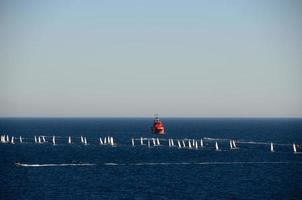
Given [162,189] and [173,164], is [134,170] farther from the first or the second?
[162,189]

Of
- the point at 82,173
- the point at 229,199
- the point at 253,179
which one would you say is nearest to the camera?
the point at 229,199

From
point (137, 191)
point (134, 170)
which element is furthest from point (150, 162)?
point (137, 191)

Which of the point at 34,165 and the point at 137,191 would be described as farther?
the point at 34,165

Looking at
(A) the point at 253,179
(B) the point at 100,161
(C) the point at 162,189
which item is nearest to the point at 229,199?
(C) the point at 162,189

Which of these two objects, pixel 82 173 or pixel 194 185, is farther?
pixel 82 173

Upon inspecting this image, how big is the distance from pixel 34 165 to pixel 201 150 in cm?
4159

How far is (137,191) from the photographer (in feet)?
232

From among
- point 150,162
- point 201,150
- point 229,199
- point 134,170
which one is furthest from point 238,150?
point 229,199

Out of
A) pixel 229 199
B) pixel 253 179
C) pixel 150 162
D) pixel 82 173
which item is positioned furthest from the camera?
pixel 150 162

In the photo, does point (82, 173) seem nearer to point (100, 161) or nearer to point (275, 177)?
point (100, 161)

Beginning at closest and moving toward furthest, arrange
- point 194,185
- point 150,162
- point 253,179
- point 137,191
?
point 137,191 → point 194,185 → point 253,179 → point 150,162

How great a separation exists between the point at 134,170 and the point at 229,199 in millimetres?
27432

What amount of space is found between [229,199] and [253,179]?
1556cm

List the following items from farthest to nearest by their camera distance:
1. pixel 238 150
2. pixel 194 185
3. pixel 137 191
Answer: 1. pixel 238 150
2. pixel 194 185
3. pixel 137 191
